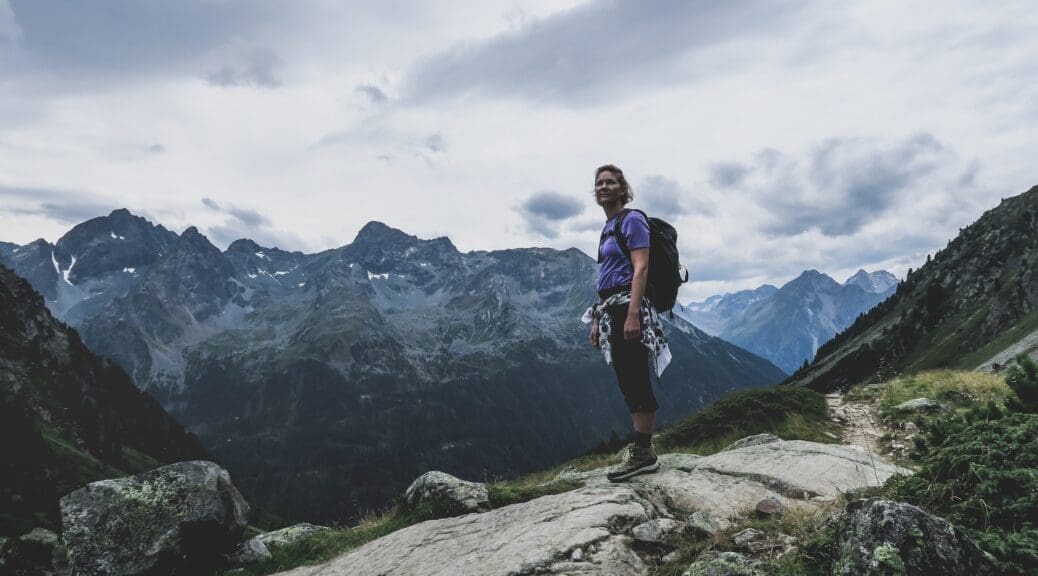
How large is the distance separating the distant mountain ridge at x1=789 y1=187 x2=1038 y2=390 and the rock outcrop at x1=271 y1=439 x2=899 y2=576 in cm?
12631

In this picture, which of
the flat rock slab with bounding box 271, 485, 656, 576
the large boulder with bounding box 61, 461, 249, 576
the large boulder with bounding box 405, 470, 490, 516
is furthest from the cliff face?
the flat rock slab with bounding box 271, 485, 656, 576

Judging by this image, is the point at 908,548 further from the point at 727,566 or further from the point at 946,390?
the point at 946,390

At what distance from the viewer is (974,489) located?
4.33 meters

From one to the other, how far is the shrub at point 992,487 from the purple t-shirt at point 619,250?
425cm

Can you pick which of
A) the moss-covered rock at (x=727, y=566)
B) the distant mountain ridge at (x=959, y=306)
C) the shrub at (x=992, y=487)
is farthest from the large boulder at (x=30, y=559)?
the distant mountain ridge at (x=959, y=306)

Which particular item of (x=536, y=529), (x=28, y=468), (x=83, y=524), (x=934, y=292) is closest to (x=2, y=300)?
(x=28, y=468)

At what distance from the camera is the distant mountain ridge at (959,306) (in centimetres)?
11475

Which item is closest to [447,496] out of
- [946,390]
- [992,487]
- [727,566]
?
[727,566]

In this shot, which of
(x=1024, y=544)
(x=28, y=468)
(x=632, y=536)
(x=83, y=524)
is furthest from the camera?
(x=28, y=468)

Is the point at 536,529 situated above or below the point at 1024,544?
below

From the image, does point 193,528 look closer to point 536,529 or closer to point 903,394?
point 536,529

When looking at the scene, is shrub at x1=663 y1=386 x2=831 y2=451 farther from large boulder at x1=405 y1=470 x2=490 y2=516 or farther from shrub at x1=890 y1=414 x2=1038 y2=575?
shrub at x1=890 y1=414 x2=1038 y2=575

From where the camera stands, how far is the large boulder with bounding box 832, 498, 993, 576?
3.34m

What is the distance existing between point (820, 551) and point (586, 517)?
2669 millimetres
